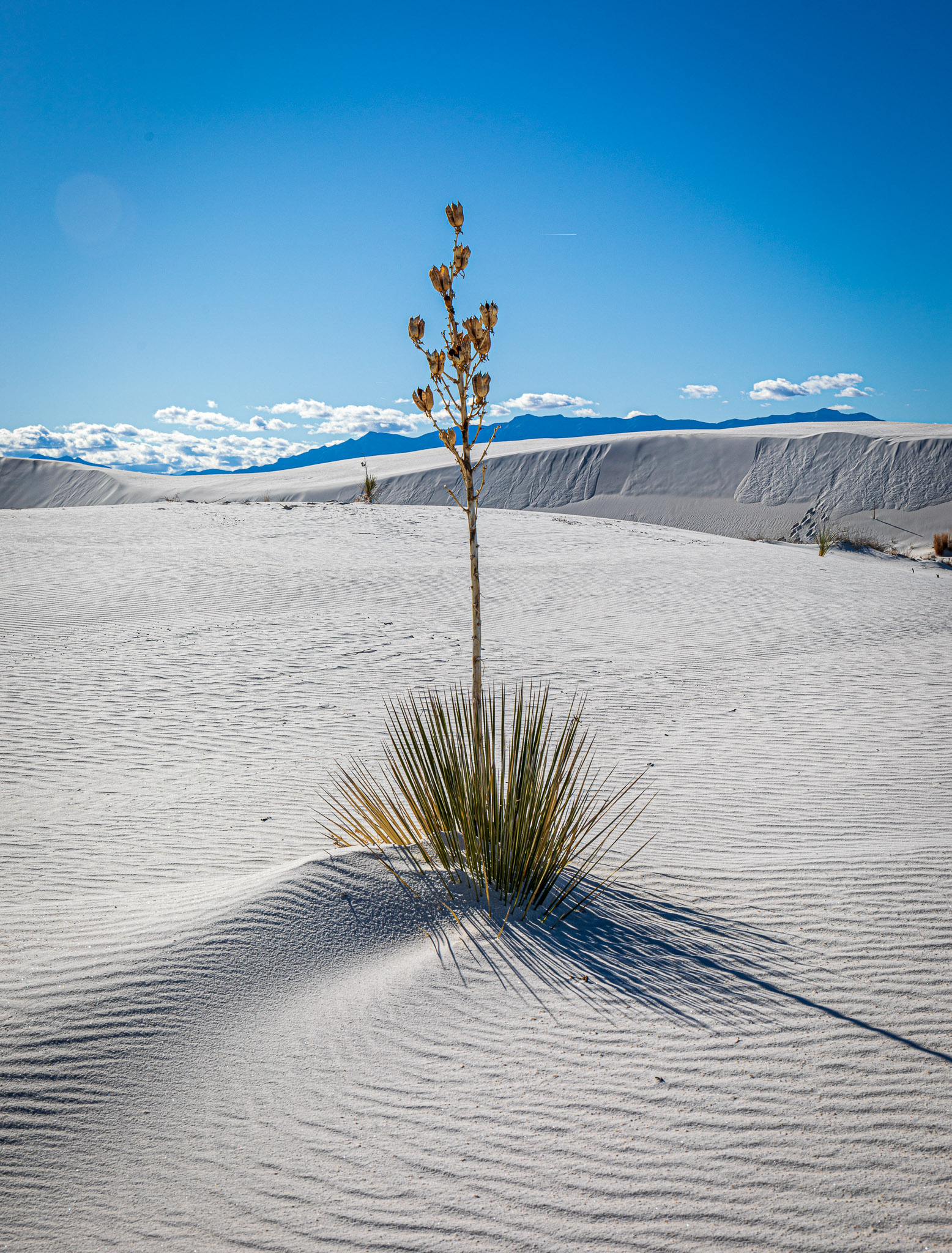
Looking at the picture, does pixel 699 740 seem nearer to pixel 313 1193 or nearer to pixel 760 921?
pixel 760 921

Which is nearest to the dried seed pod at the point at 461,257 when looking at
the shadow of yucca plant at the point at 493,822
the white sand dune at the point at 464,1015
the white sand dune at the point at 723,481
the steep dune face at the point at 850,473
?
the shadow of yucca plant at the point at 493,822

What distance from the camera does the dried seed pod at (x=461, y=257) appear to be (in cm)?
330

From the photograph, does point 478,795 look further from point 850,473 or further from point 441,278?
point 850,473

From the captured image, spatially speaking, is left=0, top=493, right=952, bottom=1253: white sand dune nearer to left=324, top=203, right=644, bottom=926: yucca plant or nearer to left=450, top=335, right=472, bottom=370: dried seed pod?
left=324, top=203, right=644, bottom=926: yucca plant

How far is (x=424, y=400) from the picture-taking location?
131 inches

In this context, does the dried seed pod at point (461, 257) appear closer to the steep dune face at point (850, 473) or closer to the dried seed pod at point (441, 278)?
the dried seed pod at point (441, 278)

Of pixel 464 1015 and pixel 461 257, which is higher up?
Result: pixel 461 257

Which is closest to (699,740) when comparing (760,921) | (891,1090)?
(760,921)

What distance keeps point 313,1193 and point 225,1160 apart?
30 cm

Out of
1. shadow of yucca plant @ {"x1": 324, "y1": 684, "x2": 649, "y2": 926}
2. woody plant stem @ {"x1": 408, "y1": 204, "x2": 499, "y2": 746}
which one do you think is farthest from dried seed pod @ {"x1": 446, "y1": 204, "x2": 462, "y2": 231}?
shadow of yucca plant @ {"x1": 324, "y1": 684, "x2": 649, "y2": 926}

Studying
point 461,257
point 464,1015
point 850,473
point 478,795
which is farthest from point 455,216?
point 850,473

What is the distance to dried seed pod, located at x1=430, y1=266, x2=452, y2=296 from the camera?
328cm

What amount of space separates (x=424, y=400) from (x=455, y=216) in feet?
2.70

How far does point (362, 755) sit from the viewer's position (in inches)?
244
